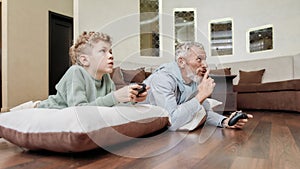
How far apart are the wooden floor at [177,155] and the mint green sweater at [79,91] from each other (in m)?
0.22

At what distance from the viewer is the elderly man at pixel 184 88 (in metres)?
1.50

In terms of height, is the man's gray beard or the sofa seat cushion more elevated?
the man's gray beard

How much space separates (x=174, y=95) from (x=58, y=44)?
396 cm

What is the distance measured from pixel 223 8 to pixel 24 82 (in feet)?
13.1

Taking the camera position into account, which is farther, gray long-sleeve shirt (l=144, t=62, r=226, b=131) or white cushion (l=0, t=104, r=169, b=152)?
gray long-sleeve shirt (l=144, t=62, r=226, b=131)

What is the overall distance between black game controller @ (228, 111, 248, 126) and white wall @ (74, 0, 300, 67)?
167cm

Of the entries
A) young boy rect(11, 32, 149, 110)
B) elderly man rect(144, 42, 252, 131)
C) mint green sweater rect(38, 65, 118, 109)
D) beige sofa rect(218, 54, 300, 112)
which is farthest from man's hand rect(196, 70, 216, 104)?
beige sofa rect(218, 54, 300, 112)

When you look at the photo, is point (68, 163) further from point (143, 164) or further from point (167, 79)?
point (167, 79)

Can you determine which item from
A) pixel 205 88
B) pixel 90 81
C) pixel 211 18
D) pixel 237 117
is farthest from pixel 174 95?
pixel 211 18

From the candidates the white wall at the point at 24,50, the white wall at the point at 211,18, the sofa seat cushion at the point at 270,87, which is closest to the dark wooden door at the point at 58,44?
the white wall at the point at 24,50

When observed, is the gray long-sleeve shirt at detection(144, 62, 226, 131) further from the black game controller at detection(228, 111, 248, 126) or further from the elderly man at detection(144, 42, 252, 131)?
the black game controller at detection(228, 111, 248, 126)

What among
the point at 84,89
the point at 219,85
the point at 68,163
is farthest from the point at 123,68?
the point at 68,163

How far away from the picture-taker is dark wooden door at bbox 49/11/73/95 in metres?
4.75

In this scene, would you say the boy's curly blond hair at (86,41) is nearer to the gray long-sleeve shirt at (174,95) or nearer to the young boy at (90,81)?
the young boy at (90,81)
